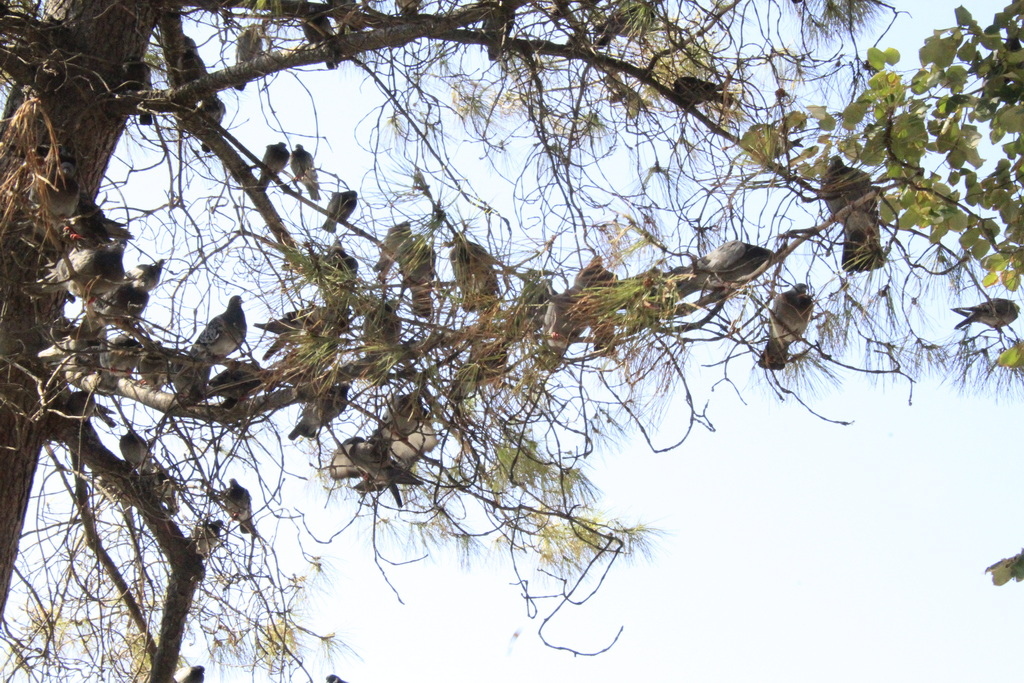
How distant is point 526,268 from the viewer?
2.44 m

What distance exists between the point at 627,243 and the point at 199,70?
155 centimetres

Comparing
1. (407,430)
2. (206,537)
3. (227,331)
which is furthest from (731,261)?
(206,537)

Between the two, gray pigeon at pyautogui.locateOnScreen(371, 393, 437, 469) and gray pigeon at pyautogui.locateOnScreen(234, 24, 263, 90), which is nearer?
gray pigeon at pyautogui.locateOnScreen(371, 393, 437, 469)

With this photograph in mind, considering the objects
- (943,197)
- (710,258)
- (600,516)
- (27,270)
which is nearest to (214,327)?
(27,270)

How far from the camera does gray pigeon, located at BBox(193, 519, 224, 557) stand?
9.03ft

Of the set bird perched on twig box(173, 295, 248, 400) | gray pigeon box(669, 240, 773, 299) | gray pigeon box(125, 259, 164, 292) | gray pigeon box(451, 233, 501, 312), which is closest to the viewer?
gray pigeon box(669, 240, 773, 299)

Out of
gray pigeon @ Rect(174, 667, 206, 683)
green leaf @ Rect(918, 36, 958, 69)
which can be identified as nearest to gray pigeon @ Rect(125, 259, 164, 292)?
gray pigeon @ Rect(174, 667, 206, 683)

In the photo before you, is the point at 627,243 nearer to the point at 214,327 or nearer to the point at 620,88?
the point at 620,88

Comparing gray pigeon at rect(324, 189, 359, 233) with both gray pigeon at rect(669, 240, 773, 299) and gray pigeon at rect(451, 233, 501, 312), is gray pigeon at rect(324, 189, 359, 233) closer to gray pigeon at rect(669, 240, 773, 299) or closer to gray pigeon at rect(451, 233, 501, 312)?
gray pigeon at rect(451, 233, 501, 312)

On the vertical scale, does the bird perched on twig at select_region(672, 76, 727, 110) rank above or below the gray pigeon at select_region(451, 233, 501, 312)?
above

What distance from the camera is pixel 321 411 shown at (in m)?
2.60

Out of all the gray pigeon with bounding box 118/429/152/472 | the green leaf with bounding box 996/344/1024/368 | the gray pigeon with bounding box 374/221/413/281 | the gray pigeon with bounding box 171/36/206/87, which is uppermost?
the gray pigeon with bounding box 171/36/206/87

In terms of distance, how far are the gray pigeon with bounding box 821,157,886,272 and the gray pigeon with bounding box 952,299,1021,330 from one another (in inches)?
15.4

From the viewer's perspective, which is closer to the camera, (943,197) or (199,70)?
(943,197)
